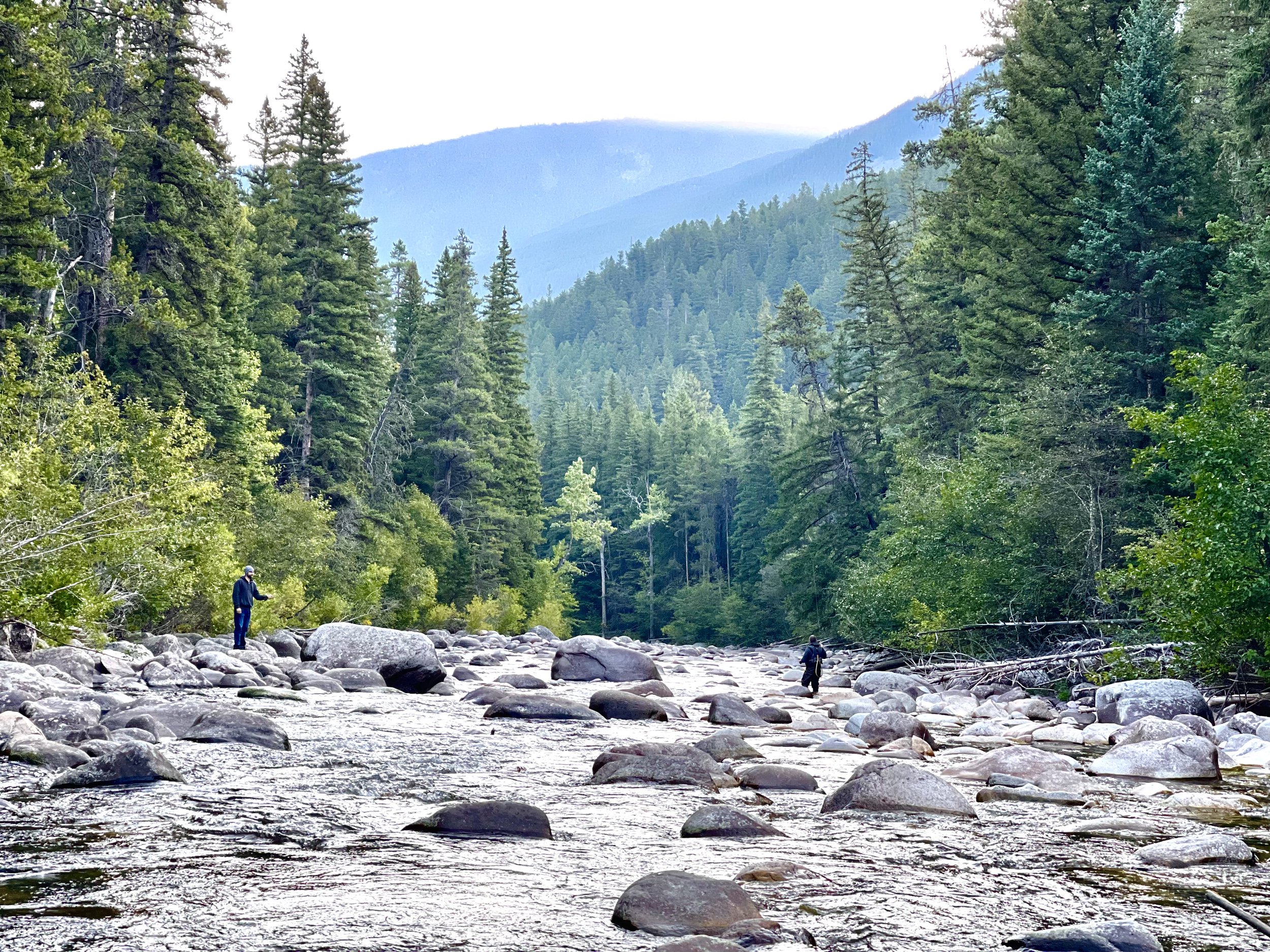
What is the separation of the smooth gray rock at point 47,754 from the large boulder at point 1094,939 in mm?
6820

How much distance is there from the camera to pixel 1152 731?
11914mm

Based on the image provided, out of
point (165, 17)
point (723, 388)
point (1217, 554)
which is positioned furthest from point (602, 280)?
point (1217, 554)

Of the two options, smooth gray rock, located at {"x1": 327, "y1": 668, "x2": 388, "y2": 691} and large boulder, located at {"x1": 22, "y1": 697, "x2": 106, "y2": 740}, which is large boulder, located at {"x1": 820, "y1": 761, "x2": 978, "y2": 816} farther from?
smooth gray rock, located at {"x1": 327, "y1": 668, "x2": 388, "y2": 691}

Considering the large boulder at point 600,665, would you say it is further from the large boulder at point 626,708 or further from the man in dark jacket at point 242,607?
the large boulder at point 626,708

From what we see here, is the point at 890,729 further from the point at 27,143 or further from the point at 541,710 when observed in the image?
the point at 27,143

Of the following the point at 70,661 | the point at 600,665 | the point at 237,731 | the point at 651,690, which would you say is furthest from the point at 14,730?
the point at 600,665

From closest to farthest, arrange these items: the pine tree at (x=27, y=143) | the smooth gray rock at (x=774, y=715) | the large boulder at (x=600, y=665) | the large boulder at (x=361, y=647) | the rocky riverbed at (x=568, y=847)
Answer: the rocky riverbed at (x=568, y=847), the smooth gray rock at (x=774, y=715), the pine tree at (x=27, y=143), the large boulder at (x=361, y=647), the large boulder at (x=600, y=665)

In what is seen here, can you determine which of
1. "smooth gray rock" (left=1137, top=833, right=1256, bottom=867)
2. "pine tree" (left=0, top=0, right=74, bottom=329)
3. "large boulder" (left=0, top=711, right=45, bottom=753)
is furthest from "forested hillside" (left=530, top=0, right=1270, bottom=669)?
"pine tree" (left=0, top=0, right=74, bottom=329)

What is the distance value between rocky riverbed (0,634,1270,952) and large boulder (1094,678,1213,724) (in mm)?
1632

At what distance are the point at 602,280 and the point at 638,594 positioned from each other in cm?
12895

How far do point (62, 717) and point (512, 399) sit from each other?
162 feet

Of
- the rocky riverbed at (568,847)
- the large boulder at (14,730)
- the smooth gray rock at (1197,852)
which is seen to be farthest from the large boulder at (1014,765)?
the large boulder at (14,730)

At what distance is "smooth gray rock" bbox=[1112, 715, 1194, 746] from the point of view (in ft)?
38.8

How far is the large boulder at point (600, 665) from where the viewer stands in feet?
73.5
